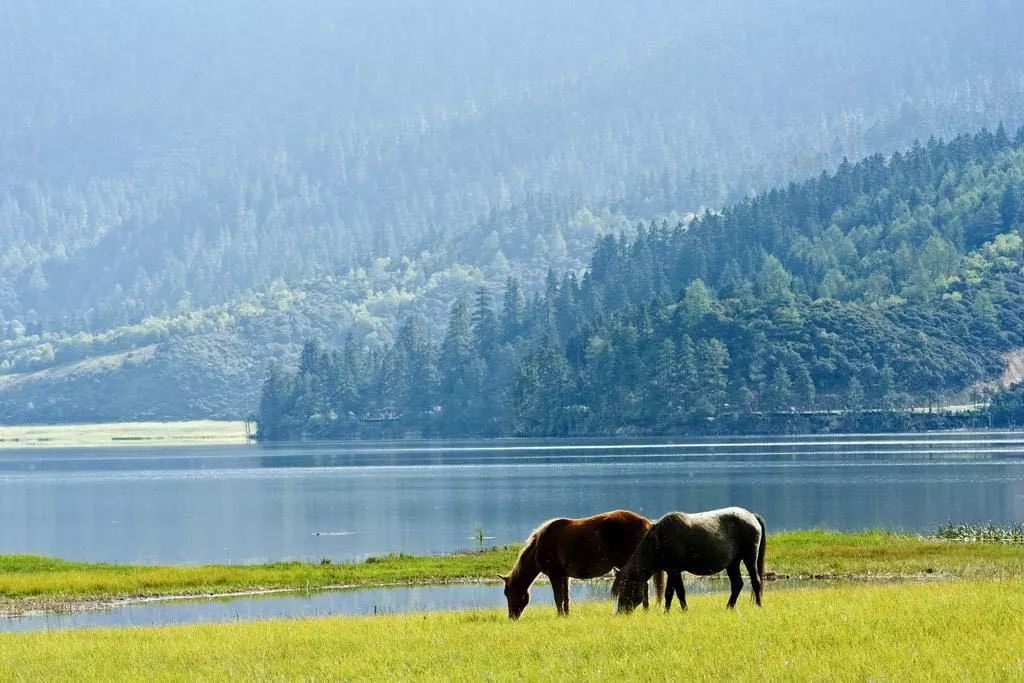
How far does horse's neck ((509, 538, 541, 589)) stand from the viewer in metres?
36.4

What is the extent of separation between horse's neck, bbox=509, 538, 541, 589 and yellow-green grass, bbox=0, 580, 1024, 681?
2.99 feet

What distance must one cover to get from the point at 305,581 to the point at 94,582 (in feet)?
26.7

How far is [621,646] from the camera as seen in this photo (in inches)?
1143

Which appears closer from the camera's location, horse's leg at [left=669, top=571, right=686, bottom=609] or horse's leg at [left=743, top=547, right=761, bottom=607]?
horse's leg at [left=743, top=547, right=761, bottom=607]

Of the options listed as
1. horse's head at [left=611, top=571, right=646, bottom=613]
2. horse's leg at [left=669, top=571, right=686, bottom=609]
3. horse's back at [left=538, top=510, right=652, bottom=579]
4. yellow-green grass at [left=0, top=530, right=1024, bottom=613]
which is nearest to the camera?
horse's head at [left=611, top=571, right=646, bottom=613]

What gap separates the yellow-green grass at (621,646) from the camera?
25484 millimetres

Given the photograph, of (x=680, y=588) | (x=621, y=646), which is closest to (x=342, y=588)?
(x=680, y=588)

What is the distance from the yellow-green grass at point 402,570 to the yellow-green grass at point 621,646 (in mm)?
19614

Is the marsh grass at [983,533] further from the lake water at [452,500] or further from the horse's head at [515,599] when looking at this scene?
the horse's head at [515,599]

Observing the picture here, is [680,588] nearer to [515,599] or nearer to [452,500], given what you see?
[515,599]

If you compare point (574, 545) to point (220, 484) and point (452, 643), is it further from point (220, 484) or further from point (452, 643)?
point (220, 484)

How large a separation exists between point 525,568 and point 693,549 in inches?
189

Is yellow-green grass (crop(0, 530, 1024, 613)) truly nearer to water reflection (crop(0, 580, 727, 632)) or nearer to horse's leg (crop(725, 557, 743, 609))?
water reflection (crop(0, 580, 727, 632))

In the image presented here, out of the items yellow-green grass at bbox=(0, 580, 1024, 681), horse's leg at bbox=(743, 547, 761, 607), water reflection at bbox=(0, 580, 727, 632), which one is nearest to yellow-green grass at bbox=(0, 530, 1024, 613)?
water reflection at bbox=(0, 580, 727, 632)
